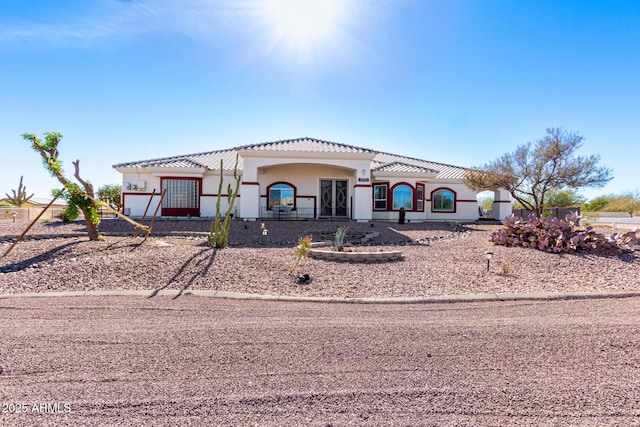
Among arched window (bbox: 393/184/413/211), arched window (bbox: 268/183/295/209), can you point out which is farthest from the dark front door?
arched window (bbox: 393/184/413/211)

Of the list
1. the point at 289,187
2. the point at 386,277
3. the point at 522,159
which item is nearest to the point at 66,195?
the point at 386,277

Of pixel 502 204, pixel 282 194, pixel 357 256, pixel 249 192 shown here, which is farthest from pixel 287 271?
pixel 502 204

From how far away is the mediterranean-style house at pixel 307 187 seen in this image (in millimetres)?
18688

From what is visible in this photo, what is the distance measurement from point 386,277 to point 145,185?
18025 millimetres

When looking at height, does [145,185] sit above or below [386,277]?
above

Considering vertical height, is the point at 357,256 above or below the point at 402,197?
below

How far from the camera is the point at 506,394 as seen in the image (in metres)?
2.93

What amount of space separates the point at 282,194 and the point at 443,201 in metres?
11.3

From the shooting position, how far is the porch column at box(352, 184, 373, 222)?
19.0 metres

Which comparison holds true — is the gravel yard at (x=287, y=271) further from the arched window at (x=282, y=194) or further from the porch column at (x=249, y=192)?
the arched window at (x=282, y=194)

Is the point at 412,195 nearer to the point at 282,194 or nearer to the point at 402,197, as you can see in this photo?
the point at 402,197

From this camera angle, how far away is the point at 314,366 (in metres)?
3.39

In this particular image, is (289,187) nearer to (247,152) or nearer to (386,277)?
(247,152)

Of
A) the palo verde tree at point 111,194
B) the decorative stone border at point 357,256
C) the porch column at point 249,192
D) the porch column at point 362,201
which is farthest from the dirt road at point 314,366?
the palo verde tree at point 111,194
